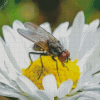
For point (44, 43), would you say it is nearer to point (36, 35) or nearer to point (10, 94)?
point (36, 35)

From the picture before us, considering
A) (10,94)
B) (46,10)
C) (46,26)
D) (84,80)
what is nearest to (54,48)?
(84,80)

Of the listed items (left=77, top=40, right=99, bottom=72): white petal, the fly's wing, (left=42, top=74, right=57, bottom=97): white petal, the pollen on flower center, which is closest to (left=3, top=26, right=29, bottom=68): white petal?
the pollen on flower center

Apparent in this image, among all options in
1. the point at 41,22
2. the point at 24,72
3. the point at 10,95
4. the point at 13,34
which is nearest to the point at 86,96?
the point at 10,95

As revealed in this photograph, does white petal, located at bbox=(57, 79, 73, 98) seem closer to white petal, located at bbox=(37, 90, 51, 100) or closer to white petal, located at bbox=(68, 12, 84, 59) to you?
white petal, located at bbox=(37, 90, 51, 100)

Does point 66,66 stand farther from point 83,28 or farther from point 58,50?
point 83,28

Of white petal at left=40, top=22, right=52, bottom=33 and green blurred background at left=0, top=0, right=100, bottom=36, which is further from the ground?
green blurred background at left=0, top=0, right=100, bottom=36

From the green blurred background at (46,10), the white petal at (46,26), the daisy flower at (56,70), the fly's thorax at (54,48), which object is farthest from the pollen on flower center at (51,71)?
the green blurred background at (46,10)
